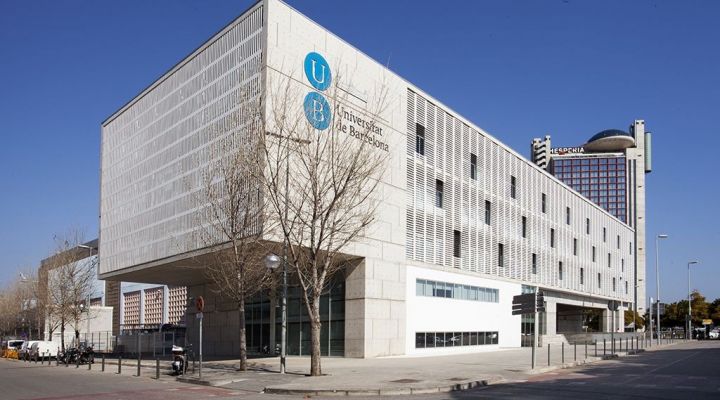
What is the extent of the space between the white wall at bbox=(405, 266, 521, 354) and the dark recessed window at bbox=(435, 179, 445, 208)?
4.35 metres

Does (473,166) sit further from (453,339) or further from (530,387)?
(530,387)

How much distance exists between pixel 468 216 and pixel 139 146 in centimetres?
2305

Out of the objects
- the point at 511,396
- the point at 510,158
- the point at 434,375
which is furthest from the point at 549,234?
the point at 511,396

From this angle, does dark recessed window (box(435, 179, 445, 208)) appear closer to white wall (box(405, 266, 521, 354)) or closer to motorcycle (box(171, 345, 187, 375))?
white wall (box(405, 266, 521, 354))

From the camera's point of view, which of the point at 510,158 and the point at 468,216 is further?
the point at 510,158

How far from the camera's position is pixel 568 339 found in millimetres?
67000

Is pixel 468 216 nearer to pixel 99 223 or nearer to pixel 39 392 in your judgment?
pixel 99 223

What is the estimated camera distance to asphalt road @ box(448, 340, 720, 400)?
1803 cm

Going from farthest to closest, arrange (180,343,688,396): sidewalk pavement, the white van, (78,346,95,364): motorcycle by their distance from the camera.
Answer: the white van → (78,346,95,364): motorcycle → (180,343,688,396): sidewalk pavement

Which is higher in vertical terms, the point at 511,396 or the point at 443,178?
the point at 443,178

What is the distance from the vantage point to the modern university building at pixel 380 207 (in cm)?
3538

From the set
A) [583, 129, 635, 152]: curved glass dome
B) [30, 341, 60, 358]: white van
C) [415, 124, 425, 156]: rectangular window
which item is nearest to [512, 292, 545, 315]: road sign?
[415, 124, 425, 156]: rectangular window

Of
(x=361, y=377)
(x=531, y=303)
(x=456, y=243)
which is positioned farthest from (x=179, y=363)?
(x=456, y=243)

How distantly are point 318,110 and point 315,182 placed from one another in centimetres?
1041
